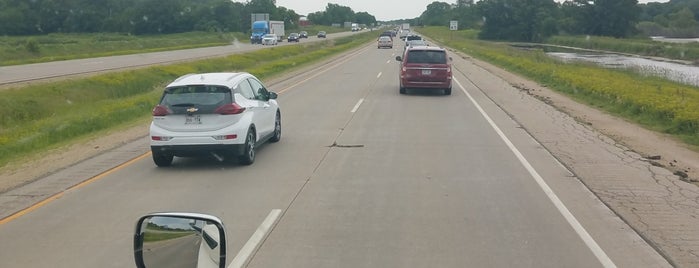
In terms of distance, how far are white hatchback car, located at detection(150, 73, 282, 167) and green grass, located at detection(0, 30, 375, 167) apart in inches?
141

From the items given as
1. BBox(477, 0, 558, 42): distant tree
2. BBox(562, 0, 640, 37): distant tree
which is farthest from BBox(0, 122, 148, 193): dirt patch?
BBox(477, 0, 558, 42): distant tree

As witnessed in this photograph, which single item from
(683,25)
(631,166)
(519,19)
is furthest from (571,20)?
(631,166)

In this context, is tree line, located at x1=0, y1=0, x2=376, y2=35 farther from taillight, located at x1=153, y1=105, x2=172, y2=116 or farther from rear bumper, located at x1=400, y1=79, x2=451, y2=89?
taillight, located at x1=153, y1=105, x2=172, y2=116

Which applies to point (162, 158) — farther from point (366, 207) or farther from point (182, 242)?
point (182, 242)

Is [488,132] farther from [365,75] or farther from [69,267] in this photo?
[365,75]

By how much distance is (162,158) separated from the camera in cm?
1189

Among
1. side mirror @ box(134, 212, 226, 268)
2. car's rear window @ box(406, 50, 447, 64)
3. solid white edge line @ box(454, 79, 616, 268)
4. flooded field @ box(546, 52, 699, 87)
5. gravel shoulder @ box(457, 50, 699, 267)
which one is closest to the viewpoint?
side mirror @ box(134, 212, 226, 268)

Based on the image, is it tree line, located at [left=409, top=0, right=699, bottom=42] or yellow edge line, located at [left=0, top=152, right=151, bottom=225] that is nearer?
yellow edge line, located at [left=0, top=152, right=151, bottom=225]

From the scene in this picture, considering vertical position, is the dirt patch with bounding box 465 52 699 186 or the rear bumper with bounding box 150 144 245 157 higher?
the rear bumper with bounding box 150 144 245 157

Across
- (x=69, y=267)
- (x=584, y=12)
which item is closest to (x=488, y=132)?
(x=69, y=267)

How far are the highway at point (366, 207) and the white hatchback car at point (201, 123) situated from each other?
1.06 ft

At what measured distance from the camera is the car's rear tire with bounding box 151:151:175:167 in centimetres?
1173

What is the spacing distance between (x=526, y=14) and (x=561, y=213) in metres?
132

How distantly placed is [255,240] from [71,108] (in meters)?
18.1
